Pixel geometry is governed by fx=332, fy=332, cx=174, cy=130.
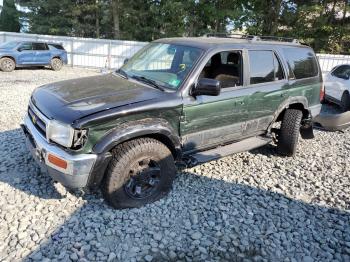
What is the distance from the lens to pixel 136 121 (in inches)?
145

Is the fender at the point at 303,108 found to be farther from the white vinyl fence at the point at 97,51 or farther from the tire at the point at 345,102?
the white vinyl fence at the point at 97,51

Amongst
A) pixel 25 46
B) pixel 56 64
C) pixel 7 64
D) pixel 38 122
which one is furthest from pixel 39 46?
pixel 38 122

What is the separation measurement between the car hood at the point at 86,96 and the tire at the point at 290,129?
258cm

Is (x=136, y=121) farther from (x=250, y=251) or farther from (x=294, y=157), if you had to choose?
(x=294, y=157)

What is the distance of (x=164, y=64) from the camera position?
180 inches

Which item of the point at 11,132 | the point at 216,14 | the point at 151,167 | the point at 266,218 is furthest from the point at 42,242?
the point at 216,14

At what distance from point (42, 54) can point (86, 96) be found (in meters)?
12.8

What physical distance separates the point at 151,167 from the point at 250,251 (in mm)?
1459

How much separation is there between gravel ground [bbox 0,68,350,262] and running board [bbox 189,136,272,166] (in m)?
0.41

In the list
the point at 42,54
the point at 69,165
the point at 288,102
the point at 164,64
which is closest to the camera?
the point at 69,165

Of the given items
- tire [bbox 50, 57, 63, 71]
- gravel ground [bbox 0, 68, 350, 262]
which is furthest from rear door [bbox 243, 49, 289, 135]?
tire [bbox 50, 57, 63, 71]

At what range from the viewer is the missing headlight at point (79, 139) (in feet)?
11.0

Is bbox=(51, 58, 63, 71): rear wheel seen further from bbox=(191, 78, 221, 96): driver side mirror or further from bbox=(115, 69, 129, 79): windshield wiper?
bbox=(191, 78, 221, 96): driver side mirror

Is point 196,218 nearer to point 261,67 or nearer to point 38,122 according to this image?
point 38,122
